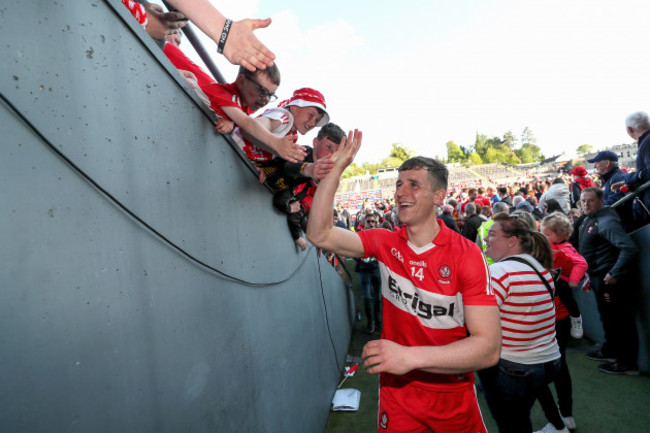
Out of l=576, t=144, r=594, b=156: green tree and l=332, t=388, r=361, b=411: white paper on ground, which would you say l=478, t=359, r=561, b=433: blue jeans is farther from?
l=576, t=144, r=594, b=156: green tree

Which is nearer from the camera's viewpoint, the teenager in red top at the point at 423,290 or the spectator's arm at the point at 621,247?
the teenager in red top at the point at 423,290

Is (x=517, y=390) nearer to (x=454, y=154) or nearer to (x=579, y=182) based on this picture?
(x=579, y=182)

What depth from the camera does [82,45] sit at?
1089 mm

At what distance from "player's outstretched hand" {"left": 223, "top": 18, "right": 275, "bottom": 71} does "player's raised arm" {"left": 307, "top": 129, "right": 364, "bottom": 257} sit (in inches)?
40.3

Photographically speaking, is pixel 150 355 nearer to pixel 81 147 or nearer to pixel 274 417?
pixel 81 147

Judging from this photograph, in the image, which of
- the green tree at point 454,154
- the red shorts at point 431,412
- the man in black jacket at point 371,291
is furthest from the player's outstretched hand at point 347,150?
the green tree at point 454,154

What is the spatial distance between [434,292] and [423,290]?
0.23ft

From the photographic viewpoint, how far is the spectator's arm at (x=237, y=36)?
1.12 m

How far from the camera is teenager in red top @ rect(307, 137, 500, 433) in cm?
199

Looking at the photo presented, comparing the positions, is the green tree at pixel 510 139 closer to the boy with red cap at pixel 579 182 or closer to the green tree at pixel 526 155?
the green tree at pixel 526 155

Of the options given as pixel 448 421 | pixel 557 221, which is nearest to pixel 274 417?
pixel 448 421

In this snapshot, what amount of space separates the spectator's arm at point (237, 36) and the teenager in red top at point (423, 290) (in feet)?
3.41

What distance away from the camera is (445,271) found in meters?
2.04

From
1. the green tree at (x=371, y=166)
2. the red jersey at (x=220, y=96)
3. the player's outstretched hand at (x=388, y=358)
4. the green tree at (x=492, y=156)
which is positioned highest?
the green tree at (x=371, y=166)
